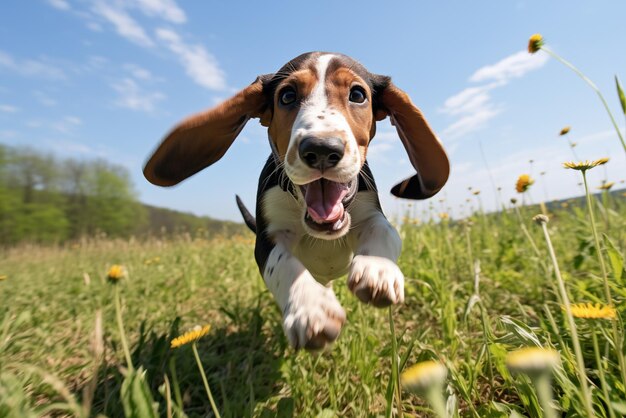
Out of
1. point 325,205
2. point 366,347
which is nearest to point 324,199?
point 325,205

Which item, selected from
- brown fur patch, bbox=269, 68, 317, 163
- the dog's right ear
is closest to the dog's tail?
the dog's right ear

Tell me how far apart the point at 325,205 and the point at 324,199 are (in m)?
0.03

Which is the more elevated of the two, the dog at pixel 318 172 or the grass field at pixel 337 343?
the dog at pixel 318 172

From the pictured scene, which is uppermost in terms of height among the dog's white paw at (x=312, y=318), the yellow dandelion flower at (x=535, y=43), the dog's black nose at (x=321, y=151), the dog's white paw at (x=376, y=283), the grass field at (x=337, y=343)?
the yellow dandelion flower at (x=535, y=43)

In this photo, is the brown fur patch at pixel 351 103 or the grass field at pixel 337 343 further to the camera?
the brown fur patch at pixel 351 103

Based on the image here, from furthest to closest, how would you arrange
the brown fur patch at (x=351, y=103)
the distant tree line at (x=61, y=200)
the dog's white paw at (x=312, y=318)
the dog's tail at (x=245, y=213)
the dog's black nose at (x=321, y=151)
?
the distant tree line at (x=61, y=200), the dog's tail at (x=245, y=213), the brown fur patch at (x=351, y=103), the dog's black nose at (x=321, y=151), the dog's white paw at (x=312, y=318)

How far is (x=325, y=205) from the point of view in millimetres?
2031

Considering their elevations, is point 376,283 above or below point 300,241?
below

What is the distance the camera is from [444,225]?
184 inches

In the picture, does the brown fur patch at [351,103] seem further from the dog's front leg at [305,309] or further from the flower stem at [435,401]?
the flower stem at [435,401]

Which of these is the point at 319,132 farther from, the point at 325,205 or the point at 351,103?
the point at 351,103

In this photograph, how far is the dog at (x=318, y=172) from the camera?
157 centimetres

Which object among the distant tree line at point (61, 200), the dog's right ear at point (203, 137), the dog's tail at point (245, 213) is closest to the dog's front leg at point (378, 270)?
the dog's right ear at point (203, 137)

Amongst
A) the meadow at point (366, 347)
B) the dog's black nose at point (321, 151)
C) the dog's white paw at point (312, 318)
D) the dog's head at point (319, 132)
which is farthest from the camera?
the dog's head at point (319, 132)
